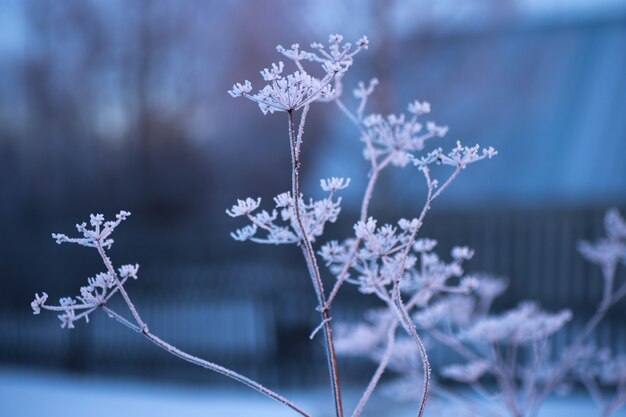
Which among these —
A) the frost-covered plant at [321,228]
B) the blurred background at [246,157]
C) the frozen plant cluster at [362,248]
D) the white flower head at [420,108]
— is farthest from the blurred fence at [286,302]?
the white flower head at [420,108]

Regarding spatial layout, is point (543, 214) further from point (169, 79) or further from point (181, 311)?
point (169, 79)

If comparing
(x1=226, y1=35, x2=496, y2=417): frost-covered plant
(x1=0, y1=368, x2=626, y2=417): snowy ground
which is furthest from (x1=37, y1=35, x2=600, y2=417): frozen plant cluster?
(x1=0, y1=368, x2=626, y2=417): snowy ground

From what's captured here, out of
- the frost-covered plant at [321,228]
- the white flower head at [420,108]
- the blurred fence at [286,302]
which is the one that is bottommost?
the frost-covered plant at [321,228]

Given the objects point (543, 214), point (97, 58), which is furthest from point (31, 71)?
point (543, 214)

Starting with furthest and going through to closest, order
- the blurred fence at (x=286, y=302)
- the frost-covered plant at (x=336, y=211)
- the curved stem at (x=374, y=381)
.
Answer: the blurred fence at (x=286, y=302) < the curved stem at (x=374, y=381) < the frost-covered plant at (x=336, y=211)

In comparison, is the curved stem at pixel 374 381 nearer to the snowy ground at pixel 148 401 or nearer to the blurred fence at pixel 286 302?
the snowy ground at pixel 148 401

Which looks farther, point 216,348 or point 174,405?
point 216,348

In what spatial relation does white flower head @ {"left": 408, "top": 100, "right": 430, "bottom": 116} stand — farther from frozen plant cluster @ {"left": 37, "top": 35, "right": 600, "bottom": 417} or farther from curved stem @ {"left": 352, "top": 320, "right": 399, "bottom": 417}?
curved stem @ {"left": 352, "top": 320, "right": 399, "bottom": 417}

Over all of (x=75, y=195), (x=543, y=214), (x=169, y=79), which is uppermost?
(x=169, y=79)
